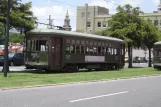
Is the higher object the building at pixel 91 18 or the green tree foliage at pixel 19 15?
the building at pixel 91 18

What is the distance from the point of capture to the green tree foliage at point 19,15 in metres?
24.1

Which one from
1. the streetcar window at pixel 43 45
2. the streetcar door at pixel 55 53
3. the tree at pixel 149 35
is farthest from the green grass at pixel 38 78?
the tree at pixel 149 35

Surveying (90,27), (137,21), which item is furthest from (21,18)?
(90,27)

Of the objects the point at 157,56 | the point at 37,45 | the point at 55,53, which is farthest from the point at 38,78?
the point at 157,56

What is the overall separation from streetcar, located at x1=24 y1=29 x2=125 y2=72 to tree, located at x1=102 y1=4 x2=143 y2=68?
9.95 meters

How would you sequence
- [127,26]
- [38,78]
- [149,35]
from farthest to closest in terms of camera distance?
[149,35], [127,26], [38,78]

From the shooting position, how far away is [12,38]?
79875mm

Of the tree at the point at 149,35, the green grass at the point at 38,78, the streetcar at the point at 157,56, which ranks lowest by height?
the green grass at the point at 38,78

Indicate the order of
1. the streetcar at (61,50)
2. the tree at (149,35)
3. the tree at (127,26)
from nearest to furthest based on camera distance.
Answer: the streetcar at (61,50)
the tree at (127,26)
the tree at (149,35)

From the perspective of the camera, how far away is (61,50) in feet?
85.7

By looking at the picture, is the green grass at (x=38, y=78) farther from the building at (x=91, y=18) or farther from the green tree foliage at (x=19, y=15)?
the building at (x=91, y=18)

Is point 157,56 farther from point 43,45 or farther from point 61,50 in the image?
point 43,45

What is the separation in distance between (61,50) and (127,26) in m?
17.4

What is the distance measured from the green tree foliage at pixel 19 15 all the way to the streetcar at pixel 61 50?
0.75m
